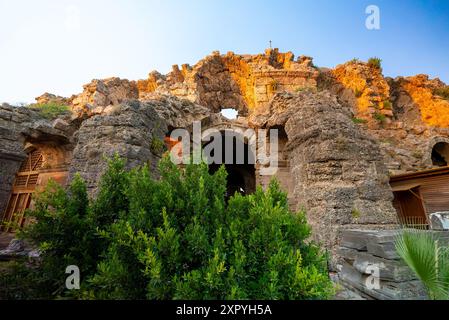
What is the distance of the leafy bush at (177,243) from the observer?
1.59m

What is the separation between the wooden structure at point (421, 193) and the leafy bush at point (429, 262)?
7486mm

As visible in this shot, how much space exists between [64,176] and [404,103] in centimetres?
2568

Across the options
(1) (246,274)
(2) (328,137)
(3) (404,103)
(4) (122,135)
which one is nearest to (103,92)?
(4) (122,135)

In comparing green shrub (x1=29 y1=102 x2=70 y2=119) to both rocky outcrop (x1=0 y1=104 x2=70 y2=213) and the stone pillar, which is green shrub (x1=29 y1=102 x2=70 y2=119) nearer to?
rocky outcrop (x1=0 y1=104 x2=70 y2=213)

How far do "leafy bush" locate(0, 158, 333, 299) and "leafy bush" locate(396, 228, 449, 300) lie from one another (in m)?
0.79

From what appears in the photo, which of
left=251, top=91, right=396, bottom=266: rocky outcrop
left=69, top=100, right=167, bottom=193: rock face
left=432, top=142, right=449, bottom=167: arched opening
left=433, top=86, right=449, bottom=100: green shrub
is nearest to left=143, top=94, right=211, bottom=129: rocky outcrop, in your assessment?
left=69, top=100, right=167, bottom=193: rock face

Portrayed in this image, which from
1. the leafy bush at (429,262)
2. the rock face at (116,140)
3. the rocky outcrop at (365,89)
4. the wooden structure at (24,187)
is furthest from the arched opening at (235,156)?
the rocky outcrop at (365,89)

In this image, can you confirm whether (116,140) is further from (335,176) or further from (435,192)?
(435,192)

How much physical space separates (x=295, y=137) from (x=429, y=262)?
13.1 ft

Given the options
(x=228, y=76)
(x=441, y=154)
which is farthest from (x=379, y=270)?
(x=228, y=76)

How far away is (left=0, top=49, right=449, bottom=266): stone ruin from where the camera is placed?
4.52 meters

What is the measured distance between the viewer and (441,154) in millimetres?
14242

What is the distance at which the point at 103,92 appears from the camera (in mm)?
16125
